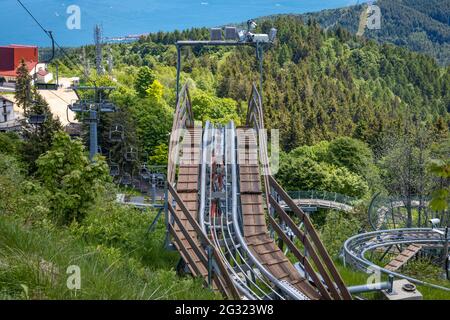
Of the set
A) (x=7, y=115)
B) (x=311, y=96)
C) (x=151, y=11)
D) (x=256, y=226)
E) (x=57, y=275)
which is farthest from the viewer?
(x=151, y=11)

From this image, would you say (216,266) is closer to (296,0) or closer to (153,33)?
(153,33)

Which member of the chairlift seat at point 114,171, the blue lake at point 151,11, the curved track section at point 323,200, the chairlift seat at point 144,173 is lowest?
the curved track section at point 323,200

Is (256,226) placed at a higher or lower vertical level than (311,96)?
lower

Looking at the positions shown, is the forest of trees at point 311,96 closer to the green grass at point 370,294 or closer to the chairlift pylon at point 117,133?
the green grass at point 370,294

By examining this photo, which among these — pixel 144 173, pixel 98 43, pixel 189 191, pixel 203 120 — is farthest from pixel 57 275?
pixel 98 43

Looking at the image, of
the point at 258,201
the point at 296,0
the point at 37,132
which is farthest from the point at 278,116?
the point at 296,0

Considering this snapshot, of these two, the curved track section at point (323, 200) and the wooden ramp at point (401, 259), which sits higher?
the wooden ramp at point (401, 259)

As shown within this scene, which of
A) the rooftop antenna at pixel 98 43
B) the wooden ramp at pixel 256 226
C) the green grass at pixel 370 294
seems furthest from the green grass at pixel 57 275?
the rooftop antenna at pixel 98 43

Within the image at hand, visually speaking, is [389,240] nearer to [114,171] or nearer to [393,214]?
[393,214]
